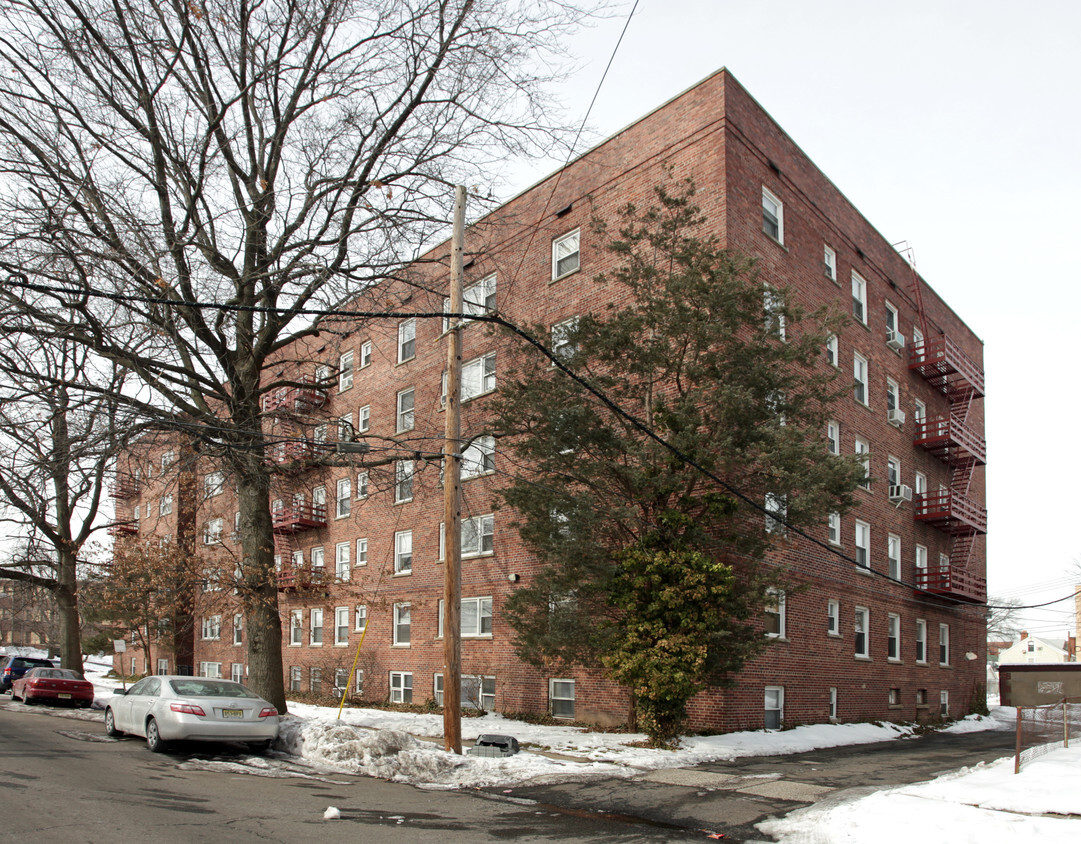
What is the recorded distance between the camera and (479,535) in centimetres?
2514

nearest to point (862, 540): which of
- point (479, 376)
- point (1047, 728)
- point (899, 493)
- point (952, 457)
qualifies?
point (899, 493)

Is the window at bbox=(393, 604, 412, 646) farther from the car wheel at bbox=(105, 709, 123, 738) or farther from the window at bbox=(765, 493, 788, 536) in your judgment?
the window at bbox=(765, 493, 788, 536)

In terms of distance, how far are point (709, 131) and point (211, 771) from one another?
16896mm

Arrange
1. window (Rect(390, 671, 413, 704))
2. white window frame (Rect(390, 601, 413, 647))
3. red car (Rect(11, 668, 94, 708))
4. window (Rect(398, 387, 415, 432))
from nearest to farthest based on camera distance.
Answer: red car (Rect(11, 668, 94, 708)) → window (Rect(390, 671, 413, 704)) → white window frame (Rect(390, 601, 413, 647)) → window (Rect(398, 387, 415, 432))

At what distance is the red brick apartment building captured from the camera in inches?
810

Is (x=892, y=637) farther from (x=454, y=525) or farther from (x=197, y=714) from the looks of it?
(x=197, y=714)

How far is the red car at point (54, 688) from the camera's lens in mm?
25519

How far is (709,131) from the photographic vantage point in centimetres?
2084

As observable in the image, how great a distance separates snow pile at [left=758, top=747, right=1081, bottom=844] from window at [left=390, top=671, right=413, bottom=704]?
1848 cm

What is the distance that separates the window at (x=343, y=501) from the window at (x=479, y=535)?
7.48 metres

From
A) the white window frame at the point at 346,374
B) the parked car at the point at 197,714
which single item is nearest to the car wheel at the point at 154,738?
the parked car at the point at 197,714

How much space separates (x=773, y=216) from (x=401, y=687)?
1782cm

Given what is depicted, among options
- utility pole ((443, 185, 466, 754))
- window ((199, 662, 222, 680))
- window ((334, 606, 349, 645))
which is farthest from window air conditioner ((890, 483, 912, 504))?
window ((199, 662, 222, 680))

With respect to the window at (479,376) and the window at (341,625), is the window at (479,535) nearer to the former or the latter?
the window at (479,376)
